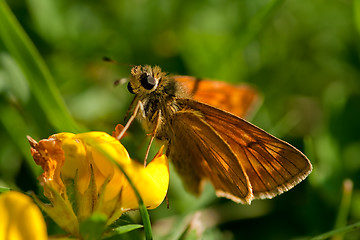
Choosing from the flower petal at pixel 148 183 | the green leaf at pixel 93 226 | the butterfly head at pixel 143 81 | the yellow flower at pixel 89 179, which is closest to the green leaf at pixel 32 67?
the butterfly head at pixel 143 81

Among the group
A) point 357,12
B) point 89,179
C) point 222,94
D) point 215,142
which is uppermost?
point 357,12

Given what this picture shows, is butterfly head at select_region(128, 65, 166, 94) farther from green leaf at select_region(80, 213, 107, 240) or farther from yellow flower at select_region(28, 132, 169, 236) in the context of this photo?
green leaf at select_region(80, 213, 107, 240)

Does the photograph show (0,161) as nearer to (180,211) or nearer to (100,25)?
(180,211)

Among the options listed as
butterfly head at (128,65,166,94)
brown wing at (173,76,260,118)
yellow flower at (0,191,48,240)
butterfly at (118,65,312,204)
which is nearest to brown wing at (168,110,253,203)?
butterfly at (118,65,312,204)

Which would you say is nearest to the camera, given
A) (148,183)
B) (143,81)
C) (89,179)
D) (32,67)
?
(148,183)

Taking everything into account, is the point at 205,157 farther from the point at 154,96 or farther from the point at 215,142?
the point at 154,96

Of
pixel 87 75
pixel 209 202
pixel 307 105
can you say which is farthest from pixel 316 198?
pixel 87 75

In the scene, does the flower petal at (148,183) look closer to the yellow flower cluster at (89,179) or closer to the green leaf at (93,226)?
the yellow flower cluster at (89,179)

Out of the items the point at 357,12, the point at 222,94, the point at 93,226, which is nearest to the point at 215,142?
the point at 222,94
